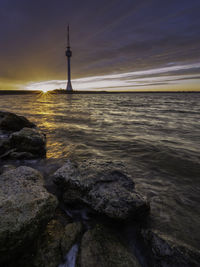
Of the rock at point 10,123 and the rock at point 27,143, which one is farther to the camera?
the rock at point 10,123

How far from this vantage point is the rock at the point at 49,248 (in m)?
2.13

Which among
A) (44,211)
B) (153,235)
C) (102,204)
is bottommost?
(153,235)

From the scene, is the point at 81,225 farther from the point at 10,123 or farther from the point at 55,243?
the point at 10,123

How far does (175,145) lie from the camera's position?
7738mm

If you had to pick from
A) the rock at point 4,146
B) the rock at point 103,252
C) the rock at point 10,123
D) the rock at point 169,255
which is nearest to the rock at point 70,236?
the rock at point 103,252

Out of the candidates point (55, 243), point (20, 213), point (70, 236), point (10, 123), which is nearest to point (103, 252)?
point (70, 236)

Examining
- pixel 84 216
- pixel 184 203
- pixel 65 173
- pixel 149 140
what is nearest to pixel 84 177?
pixel 65 173

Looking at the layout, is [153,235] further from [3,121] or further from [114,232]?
[3,121]

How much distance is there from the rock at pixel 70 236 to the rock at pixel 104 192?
19.1 inches

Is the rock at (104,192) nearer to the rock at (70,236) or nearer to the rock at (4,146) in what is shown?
the rock at (70,236)

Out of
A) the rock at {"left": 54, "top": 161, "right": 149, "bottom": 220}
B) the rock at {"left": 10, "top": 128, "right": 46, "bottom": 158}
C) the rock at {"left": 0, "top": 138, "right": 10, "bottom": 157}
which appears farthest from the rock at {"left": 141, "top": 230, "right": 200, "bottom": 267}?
the rock at {"left": 0, "top": 138, "right": 10, "bottom": 157}

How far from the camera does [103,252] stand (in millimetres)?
2309

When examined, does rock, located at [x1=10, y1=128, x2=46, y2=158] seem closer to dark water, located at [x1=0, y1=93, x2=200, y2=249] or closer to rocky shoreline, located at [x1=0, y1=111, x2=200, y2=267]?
dark water, located at [x1=0, y1=93, x2=200, y2=249]

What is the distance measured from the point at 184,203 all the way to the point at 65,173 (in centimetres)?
332
